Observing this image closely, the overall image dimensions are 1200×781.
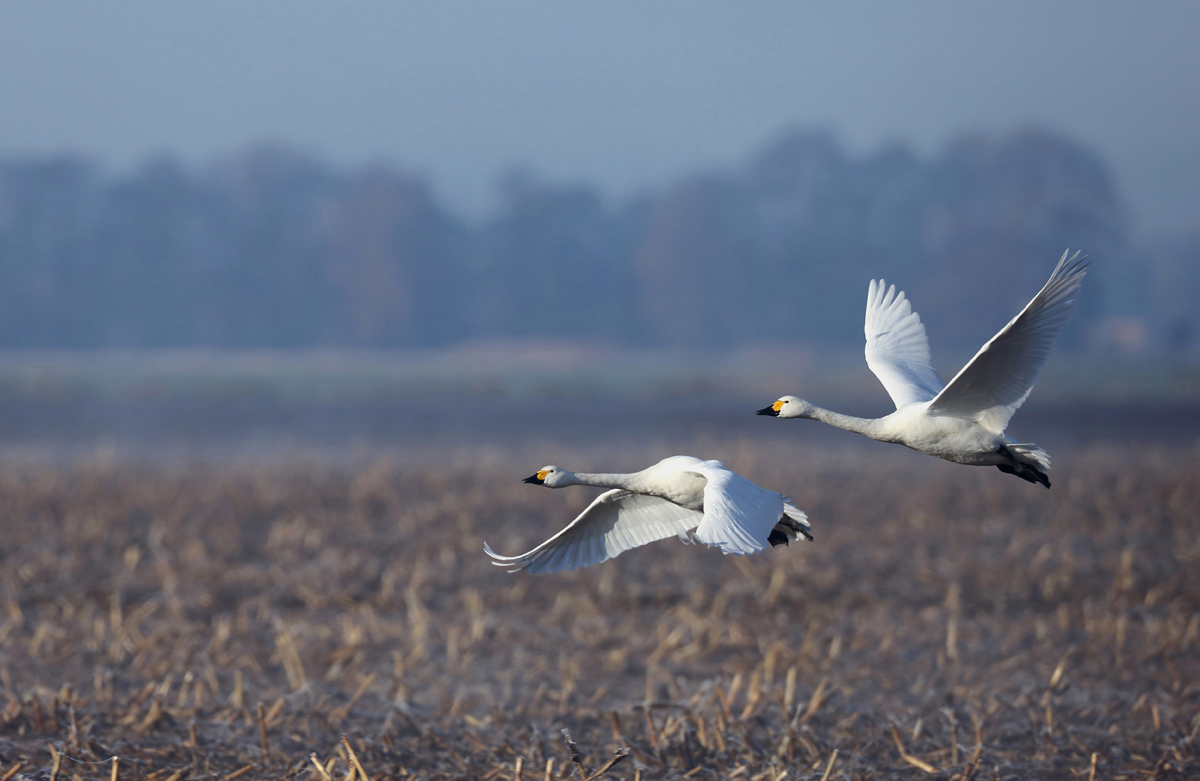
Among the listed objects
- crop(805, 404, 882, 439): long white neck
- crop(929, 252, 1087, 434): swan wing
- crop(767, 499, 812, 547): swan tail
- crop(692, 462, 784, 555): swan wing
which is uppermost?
crop(929, 252, 1087, 434): swan wing

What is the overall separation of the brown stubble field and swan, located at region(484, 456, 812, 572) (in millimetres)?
1766

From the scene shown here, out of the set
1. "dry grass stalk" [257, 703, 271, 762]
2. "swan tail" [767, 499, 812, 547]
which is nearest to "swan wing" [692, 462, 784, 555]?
"swan tail" [767, 499, 812, 547]

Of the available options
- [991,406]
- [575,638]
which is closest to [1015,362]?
[991,406]

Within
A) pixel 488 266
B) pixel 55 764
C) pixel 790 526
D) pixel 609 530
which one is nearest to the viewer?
→ pixel 790 526

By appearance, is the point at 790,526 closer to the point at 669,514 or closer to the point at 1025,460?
the point at 669,514

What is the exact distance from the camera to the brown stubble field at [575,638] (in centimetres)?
763

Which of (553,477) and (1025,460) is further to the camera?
(1025,460)

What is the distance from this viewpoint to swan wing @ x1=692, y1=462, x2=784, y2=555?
152 inches

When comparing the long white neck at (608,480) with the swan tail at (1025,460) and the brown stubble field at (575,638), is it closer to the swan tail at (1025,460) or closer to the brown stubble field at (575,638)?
the swan tail at (1025,460)

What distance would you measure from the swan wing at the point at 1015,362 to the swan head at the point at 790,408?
48 cm

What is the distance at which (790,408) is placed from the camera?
4.69 metres

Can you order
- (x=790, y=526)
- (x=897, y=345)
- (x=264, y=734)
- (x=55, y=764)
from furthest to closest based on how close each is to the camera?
(x=264, y=734) < (x=55, y=764) < (x=897, y=345) < (x=790, y=526)

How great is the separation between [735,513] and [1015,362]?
4.86 feet

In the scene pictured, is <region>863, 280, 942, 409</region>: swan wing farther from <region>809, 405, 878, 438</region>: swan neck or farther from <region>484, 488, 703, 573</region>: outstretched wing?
<region>484, 488, 703, 573</region>: outstretched wing
